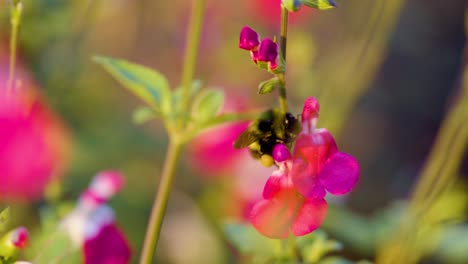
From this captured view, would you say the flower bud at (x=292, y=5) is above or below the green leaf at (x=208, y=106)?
above

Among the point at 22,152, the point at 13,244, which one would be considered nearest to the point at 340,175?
the point at 13,244

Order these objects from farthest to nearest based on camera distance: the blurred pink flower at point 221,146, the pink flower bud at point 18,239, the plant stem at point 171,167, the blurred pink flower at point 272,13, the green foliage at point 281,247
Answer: the blurred pink flower at point 272,13, the blurred pink flower at point 221,146, the green foliage at point 281,247, the plant stem at point 171,167, the pink flower bud at point 18,239

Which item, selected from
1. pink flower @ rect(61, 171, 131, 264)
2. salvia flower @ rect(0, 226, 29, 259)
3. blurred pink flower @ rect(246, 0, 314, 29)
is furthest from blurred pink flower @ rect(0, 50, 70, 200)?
blurred pink flower @ rect(246, 0, 314, 29)

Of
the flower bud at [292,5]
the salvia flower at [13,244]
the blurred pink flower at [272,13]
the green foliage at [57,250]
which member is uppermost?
the blurred pink flower at [272,13]

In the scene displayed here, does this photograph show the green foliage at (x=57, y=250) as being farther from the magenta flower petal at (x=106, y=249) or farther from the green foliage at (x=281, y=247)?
the green foliage at (x=281, y=247)

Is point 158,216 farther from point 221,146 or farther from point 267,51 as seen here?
point 221,146

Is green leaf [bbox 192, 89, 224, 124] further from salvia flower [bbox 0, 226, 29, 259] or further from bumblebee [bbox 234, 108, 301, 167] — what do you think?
salvia flower [bbox 0, 226, 29, 259]

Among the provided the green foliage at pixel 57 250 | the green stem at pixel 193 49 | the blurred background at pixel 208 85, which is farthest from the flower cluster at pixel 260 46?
the blurred background at pixel 208 85
